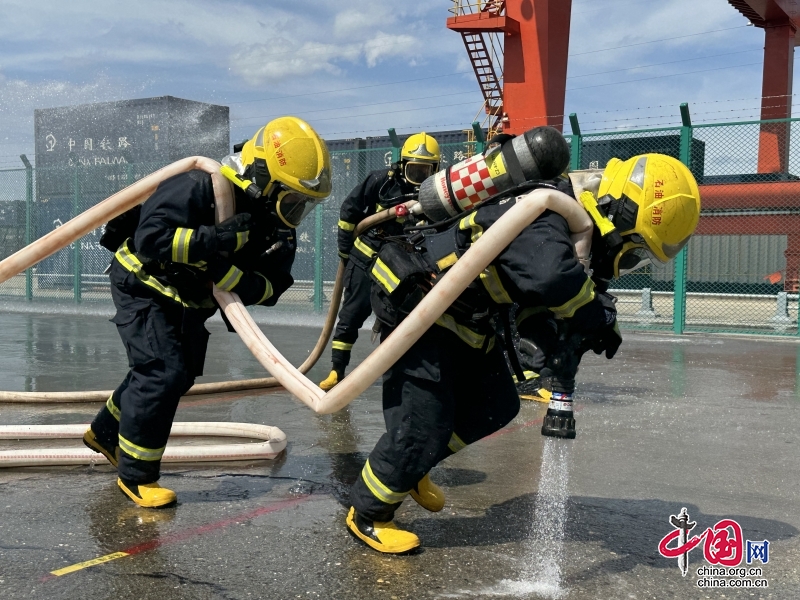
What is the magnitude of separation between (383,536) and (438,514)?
509 millimetres

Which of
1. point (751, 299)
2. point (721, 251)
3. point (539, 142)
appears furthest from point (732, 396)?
point (721, 251)

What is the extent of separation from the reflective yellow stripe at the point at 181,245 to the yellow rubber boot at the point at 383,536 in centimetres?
116

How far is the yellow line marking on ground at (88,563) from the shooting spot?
268 centimetres

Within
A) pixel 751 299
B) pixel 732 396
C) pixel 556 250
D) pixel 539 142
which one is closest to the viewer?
pixel 556 250

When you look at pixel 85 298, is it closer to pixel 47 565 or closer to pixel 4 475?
pixel 4 475

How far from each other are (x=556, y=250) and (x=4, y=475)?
9.16 ft

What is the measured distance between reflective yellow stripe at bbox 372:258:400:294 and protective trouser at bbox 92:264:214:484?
872mm

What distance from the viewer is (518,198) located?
287 cm

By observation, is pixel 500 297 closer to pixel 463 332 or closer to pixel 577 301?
pixel 463 332

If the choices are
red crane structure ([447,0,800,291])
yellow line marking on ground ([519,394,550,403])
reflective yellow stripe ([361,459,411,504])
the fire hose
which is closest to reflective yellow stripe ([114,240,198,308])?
the fire hose

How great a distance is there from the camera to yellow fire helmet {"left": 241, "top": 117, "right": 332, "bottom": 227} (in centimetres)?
336

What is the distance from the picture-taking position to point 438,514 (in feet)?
11.1

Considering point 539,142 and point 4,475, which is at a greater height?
point 539,142

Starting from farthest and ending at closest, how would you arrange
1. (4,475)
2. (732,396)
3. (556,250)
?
(732,396)
(4,475)
(556,250)
